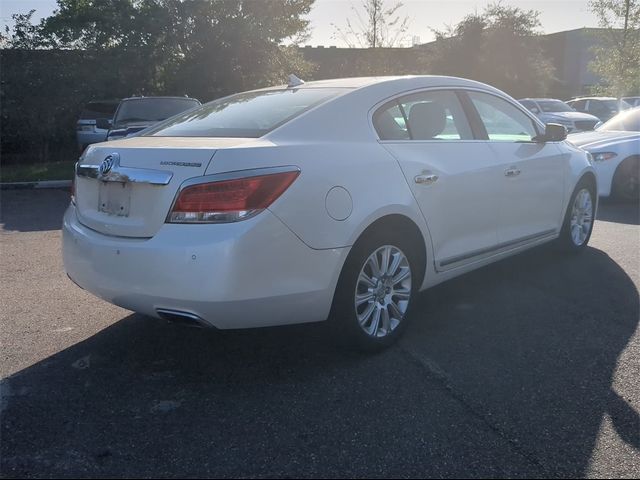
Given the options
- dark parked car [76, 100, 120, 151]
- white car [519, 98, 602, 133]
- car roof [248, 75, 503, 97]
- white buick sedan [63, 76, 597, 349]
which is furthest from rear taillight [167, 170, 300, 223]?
white car [519, 98, 602, 133]

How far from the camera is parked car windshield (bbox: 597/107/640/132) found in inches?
412

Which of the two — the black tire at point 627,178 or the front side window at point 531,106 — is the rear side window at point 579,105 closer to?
the front side window at point 531,106

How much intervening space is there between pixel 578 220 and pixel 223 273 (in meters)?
4.22

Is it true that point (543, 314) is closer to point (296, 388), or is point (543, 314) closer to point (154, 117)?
point (296, 388)

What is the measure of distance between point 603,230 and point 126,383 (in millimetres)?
6028

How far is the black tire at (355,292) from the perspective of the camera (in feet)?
12.2

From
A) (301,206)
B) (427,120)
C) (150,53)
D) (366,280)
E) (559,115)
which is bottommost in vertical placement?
(366,280)

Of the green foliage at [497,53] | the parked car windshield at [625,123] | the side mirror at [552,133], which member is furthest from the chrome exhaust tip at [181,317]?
the green foliage at [497,53]

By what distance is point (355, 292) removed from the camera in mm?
3764

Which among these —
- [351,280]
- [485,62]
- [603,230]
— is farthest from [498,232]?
[485,62]

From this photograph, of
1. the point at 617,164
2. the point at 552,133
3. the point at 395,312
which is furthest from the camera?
the point at 617,164

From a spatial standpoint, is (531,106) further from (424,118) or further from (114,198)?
(114,198)

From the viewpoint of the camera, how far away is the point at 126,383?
11.8 feet

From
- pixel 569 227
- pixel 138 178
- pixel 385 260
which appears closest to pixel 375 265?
pixel 385 260
